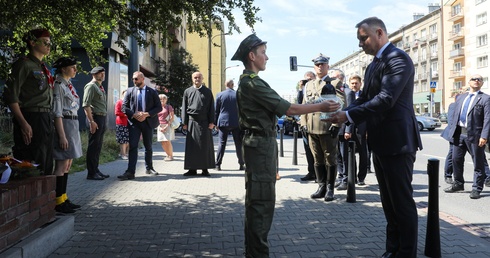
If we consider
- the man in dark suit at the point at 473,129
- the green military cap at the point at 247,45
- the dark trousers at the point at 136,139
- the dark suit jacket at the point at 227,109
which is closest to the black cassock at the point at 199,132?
the dark suit jacket at the point at 227,109

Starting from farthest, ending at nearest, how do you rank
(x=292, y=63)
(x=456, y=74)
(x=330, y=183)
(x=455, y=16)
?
(x=456, y=74) < (x=455, y=16) < (x=292, y=63) < (x=330, y=183)

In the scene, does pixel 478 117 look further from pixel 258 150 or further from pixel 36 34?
pixel 36 34

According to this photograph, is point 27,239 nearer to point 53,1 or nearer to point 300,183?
point 53,1

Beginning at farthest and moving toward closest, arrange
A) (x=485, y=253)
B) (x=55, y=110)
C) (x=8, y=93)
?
(x=55, y=110)
(x=8, y=93)
(x=485, y=253)

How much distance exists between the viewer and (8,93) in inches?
167

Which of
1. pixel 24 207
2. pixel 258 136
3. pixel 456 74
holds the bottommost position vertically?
pixel 24 207

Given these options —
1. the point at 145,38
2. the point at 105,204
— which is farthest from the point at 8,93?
the point at 105,204

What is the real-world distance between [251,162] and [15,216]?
76.7 inches

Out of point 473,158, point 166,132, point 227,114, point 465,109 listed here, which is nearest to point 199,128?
point 227,114

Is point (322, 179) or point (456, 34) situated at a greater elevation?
point (456, 34)

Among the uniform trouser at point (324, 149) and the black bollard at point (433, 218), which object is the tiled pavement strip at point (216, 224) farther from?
the uniform trouser at point (324, 149)

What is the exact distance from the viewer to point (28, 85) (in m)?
4.51

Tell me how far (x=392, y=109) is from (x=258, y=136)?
44.7 inches

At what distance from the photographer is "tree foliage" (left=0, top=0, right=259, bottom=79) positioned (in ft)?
14.4
